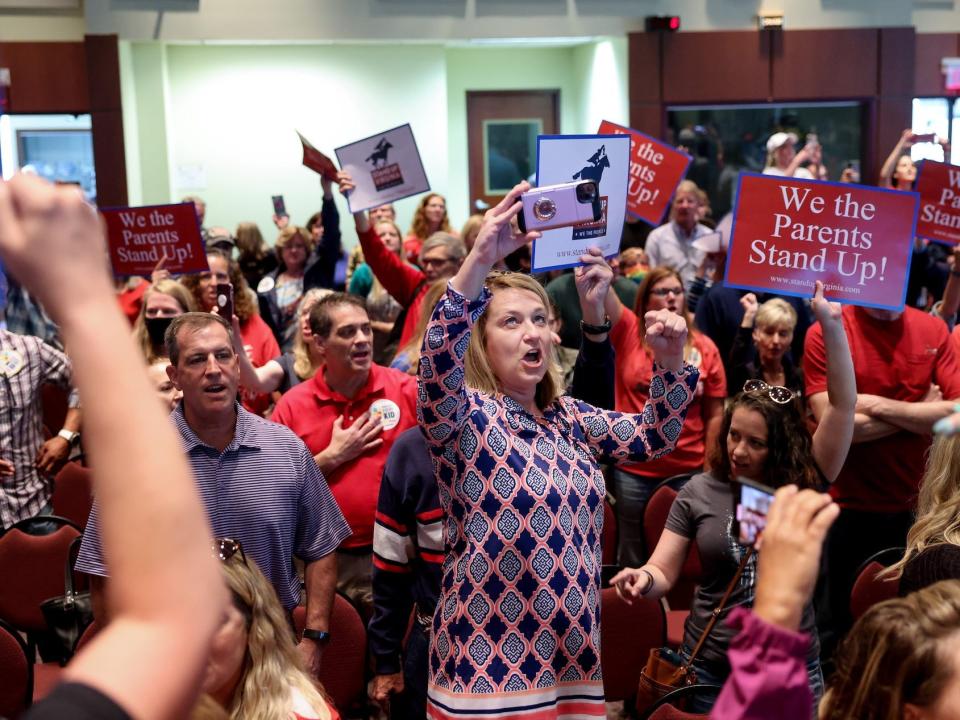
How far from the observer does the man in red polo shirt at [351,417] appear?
361cm

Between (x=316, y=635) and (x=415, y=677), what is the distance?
311 mm

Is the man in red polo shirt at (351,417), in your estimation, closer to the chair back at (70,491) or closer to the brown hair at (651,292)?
the chair back at (70,491)

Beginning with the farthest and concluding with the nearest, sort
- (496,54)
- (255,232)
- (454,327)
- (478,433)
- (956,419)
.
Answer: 1. (496,54)
2. (255,232)
3. (478,433)
4. (454,327)
5. (956,419)

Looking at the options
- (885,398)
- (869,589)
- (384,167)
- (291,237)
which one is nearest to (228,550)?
(869,589)

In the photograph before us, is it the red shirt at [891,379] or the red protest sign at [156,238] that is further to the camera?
the red protest sign at [156,238]

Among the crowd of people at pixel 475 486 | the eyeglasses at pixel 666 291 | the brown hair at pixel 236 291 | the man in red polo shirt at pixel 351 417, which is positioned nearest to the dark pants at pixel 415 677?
the crowd of people at pixel 475 486

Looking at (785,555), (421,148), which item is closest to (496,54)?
(421,148)

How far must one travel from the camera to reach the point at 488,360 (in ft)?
8.46

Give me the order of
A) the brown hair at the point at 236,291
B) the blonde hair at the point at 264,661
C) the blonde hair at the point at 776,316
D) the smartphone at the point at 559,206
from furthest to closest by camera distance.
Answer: the brown hair at the point at 236,291, the blonde hair at the point at 776,316, the smartphone at the point at 559,206, the blonde hair at the point at 264,661

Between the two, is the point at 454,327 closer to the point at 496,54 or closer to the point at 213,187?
the point at 213,187

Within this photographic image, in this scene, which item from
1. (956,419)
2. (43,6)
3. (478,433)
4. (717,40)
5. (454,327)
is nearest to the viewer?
(956,419)

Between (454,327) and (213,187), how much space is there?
31.2ft

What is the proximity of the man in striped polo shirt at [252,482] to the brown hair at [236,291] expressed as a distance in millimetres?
2249

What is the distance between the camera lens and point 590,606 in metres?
2.43
